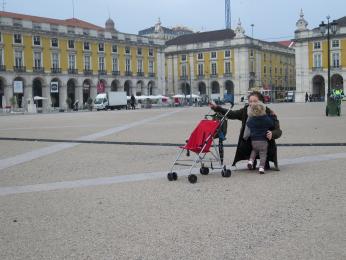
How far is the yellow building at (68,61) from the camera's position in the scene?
65250 millimetres

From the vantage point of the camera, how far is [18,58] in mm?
66438

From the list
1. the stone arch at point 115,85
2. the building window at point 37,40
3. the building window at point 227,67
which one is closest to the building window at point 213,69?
the building window at point 227,67

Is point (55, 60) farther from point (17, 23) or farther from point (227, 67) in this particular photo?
point (227, 67)

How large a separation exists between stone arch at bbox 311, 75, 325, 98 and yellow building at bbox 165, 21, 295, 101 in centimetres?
762

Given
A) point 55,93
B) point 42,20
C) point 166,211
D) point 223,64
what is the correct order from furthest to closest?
point 223,64 < point 42,20 < point 55,93 < point 166,211

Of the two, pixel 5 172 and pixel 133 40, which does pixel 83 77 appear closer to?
pixel 133 40

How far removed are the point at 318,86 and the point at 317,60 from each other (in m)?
5.20

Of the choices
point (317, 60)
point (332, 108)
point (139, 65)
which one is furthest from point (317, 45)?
point (332, 108)

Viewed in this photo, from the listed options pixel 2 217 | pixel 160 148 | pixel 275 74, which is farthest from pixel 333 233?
pixel 275 74

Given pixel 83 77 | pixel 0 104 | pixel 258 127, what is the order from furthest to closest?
pixel 83 77
pixel 0 104
pixel 258 127

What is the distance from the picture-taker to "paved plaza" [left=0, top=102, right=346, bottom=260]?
4.49 m

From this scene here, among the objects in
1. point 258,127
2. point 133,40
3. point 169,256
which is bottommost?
point 169,256

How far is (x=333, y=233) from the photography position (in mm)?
4832

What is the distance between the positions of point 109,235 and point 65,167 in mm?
4925
